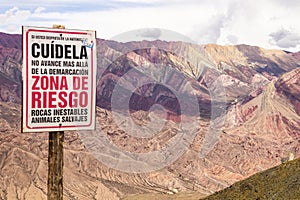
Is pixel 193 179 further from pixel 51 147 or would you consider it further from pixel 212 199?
pixel 51 147

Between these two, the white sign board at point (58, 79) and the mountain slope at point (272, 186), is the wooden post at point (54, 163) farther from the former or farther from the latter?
the mountain slope at point (272, 186)

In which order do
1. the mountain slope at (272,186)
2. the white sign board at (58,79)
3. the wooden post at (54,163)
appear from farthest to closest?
1. the mountain slope at (272,186)
2. the wooden post at (54,163)
3. the white sign board at (58,79)

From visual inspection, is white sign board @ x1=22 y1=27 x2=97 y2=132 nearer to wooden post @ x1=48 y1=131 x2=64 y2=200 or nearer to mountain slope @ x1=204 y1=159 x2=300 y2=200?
Result: wooden post @ x1=48 y1=131 x2=64 y2=200

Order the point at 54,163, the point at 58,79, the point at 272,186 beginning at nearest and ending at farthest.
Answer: the point at 58,79
the point at 54,163
the point at 272,186

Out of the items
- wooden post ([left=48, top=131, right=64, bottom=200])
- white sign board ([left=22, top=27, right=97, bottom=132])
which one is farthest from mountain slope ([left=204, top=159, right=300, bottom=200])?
white sign board ([left=22, top=27, right=97, bottom=132])

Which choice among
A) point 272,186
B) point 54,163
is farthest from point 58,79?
point 272,186

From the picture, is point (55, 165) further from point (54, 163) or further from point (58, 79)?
point (58, 79)

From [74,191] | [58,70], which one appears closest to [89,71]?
[58,70]

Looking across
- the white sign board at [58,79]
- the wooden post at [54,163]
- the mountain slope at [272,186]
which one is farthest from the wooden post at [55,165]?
the mountain slope at [272,186]
